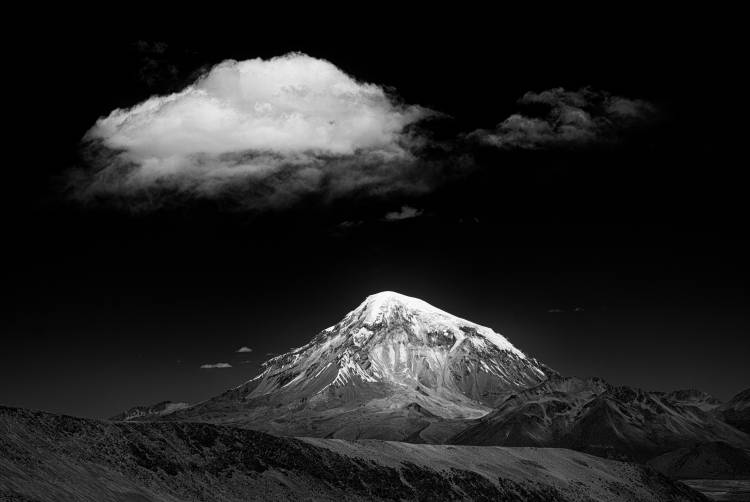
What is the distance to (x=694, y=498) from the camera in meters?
137

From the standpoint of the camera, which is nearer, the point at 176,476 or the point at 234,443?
the point at 176,476

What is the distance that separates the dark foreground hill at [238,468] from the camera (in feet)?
204

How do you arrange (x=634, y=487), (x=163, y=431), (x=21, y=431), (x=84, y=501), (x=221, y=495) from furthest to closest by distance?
1. (x=634, y=487)
2. (x=163, y=431)
3. (x=221, y=495)
4. (x=21, y=431)
5. (x=84, y=501)

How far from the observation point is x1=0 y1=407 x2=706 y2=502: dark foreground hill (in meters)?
62.2

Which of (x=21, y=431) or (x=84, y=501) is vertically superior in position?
(x=21, y=431)

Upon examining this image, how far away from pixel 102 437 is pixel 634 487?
305ft

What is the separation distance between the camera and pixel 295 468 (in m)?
85.5

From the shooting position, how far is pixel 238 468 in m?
78.8

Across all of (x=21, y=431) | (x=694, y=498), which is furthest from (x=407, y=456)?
(x=694, y=498)

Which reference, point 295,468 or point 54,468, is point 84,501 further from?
point 295,468

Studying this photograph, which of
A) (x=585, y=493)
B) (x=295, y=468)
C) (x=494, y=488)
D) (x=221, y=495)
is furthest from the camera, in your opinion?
(x=585, y=493)

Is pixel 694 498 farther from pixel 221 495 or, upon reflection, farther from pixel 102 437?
pixel 102 437

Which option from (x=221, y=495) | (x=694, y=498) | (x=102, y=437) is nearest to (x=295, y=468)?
(x=221, y=495)

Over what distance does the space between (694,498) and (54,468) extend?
377 ft
